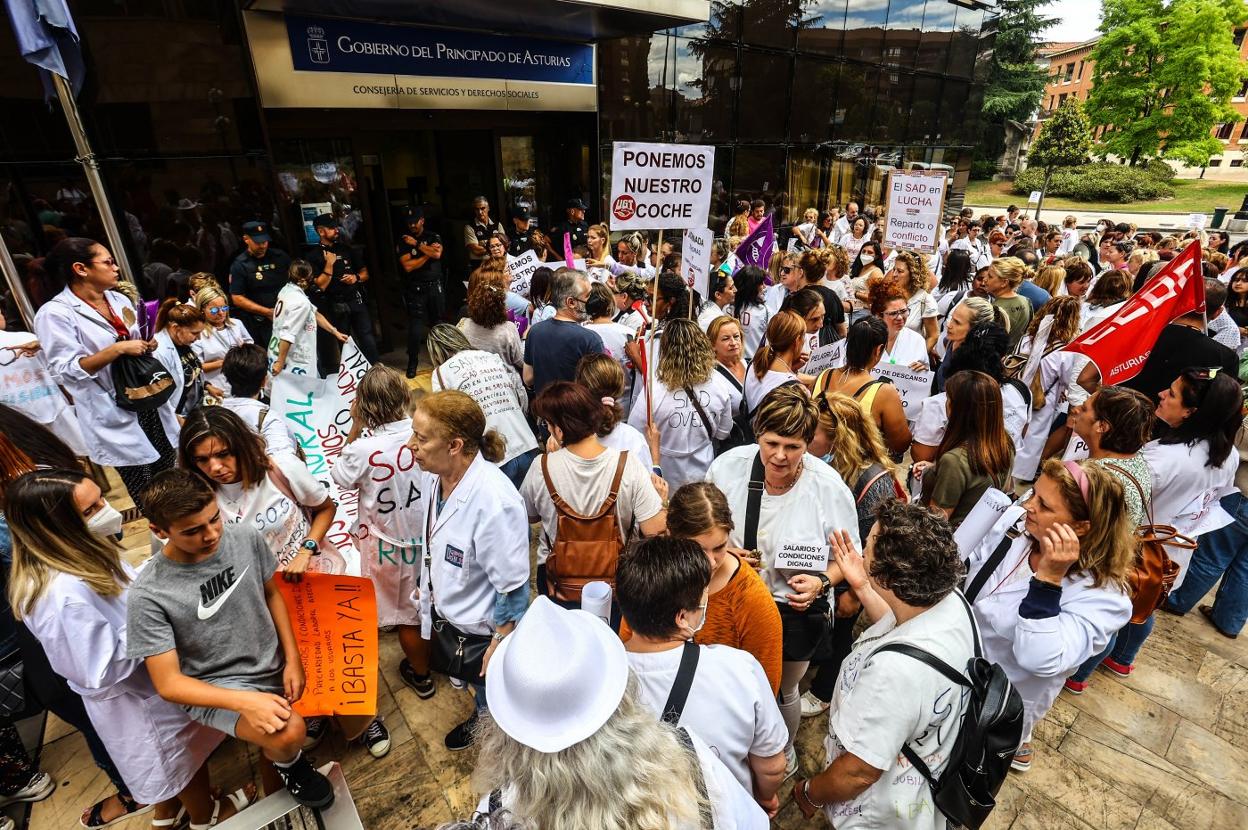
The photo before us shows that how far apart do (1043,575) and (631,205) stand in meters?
3.38

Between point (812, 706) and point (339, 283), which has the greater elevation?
point (339, 283)

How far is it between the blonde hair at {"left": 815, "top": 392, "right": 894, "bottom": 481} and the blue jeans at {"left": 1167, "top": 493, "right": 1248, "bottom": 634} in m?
2.63

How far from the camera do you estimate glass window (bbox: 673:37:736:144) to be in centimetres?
1137

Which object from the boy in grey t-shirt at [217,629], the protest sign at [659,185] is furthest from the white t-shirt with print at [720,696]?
the protest sign at [659,185]

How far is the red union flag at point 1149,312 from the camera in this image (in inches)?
155

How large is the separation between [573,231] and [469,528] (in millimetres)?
8007

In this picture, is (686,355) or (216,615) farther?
(686,355)

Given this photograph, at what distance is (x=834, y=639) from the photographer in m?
3.53

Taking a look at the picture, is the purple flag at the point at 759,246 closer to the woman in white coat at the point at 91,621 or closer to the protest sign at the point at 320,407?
the protest sign at the point at 320,407

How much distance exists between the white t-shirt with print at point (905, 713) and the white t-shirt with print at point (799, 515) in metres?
0.65

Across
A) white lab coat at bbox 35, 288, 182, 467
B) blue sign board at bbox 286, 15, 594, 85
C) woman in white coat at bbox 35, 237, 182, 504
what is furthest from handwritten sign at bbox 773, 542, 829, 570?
blue sign board at bbox 286, 15, 594, 85

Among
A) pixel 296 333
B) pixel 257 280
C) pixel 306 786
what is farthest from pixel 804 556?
pixel 257 280

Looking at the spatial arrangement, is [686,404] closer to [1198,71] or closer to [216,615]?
[216,615]

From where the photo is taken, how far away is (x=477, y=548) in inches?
107
